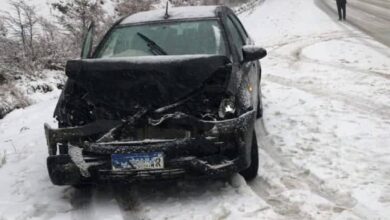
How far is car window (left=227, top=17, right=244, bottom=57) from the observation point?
22.4ft

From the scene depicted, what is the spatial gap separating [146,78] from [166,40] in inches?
46.9

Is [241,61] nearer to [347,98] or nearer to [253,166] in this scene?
[253,166]

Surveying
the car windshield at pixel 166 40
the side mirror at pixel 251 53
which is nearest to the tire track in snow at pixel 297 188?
the side mirror at pixel 251 53

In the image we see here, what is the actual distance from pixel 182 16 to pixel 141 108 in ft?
6.42

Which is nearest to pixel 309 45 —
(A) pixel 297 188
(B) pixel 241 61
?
(B) pixel 241 61

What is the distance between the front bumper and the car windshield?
1364 millimetres

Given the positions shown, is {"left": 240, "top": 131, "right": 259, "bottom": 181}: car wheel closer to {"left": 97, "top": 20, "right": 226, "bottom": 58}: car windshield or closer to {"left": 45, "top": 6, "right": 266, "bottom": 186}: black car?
{"left": 45, "top": 6, "right": 266, "bottom": 186}: black car

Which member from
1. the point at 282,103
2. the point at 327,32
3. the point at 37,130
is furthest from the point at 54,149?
the point at 327,32

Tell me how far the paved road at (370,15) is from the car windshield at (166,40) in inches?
415

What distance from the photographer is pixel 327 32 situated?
19578mm

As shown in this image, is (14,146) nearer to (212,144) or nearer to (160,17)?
(160,17)

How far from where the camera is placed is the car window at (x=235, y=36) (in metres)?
6.82

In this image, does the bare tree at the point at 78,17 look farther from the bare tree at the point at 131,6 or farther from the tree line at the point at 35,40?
the bare tree at the point at 131,6

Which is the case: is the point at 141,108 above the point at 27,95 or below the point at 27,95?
above
